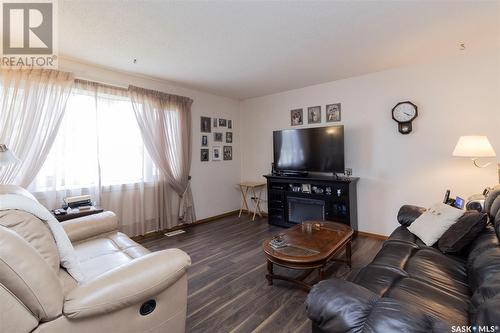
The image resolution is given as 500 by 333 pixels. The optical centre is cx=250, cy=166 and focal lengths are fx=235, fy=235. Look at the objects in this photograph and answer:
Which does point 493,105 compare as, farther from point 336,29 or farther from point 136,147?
point 136,147

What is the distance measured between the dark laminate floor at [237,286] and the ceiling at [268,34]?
2487mm

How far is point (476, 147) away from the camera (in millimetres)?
2467

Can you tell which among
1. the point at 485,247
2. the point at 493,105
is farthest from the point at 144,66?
the point at 493,105

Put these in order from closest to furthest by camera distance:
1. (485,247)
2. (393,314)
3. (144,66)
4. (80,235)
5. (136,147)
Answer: (393,314) → (485,247) → (80,235) → (144,66) → (136,147)

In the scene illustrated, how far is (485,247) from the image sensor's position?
1.60 meters

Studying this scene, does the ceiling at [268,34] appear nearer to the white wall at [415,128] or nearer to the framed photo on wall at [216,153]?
the white wall at [415,128]

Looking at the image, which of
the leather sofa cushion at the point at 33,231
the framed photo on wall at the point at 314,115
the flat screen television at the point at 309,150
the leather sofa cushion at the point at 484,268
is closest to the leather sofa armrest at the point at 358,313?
the leather sofa cushion at the point at 484,268

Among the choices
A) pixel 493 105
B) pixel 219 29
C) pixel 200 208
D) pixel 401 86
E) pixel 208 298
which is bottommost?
pixel 208 298

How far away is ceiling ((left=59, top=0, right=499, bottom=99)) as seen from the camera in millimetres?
1959

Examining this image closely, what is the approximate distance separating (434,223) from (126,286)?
2473mm

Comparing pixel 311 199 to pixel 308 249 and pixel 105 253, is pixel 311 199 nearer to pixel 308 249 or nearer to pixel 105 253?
pixel 308 249

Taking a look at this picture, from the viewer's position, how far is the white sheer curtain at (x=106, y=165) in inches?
114

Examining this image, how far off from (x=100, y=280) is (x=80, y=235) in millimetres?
1224

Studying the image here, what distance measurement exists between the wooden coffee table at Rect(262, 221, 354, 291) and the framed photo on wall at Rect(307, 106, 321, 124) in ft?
6.69
